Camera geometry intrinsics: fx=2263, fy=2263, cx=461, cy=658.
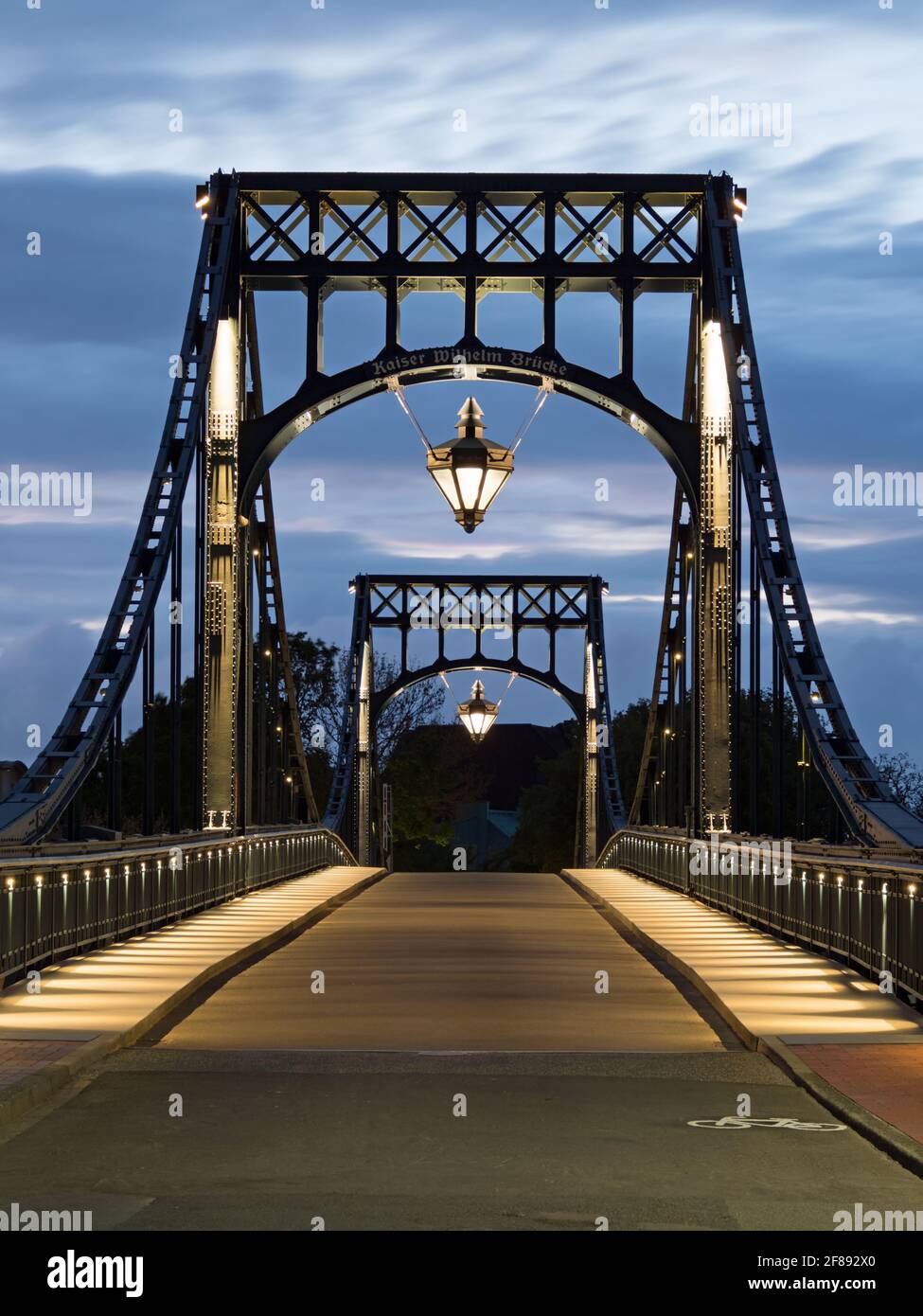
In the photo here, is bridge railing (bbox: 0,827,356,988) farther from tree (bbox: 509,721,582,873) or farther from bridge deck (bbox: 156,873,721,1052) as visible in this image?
tree (bbox: 509,721,582,873)

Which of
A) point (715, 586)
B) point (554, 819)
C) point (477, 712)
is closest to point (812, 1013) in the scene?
point (715, 586)

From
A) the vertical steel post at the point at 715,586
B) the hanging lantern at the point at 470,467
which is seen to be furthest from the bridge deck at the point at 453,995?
the hanging lantern at the point at 470,467

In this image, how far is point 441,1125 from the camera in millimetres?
10586

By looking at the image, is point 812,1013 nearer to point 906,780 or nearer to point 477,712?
point 477,712

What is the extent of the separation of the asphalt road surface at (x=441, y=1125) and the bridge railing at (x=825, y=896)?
1.53m

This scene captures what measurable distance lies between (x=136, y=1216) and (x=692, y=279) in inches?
913

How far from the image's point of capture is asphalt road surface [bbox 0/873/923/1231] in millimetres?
8438

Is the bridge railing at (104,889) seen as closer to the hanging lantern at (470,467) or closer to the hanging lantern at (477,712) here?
the hanging lantern at (470,467)

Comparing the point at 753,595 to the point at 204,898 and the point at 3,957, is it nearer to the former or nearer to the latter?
the point at 204,898

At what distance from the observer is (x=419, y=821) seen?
103m

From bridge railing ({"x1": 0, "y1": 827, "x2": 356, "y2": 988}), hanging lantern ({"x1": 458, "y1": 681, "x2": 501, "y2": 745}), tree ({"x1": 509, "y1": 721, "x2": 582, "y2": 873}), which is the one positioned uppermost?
hanging lantern ({"x1": 458, "y1": 681, "x2": 501, "y2": 745})

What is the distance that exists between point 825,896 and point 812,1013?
4906mm

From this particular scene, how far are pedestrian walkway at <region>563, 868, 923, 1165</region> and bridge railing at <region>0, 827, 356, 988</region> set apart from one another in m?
5.16

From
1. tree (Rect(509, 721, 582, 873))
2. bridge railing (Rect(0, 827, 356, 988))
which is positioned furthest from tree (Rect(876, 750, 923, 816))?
bridge railing (Rect(0, 827, 356, 988))
